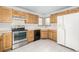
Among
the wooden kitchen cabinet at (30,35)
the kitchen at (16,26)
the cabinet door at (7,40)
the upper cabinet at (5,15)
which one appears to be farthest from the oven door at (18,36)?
the upper cabinet at (5,15)

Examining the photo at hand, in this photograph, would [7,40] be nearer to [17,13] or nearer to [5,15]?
[5,15]

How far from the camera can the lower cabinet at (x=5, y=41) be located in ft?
10.8

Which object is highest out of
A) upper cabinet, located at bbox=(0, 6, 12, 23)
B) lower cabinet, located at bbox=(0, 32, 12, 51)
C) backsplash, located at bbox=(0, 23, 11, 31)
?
upper cabinet, located at bbox=(0, 6, 12, 23)

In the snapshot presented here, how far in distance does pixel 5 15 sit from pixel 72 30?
7.93ft

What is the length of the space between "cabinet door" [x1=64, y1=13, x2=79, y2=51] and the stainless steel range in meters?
1.86

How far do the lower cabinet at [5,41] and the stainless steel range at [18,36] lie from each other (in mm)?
249

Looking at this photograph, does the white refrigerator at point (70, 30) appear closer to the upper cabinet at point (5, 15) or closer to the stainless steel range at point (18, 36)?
the stainless steel range at point (18, 36)

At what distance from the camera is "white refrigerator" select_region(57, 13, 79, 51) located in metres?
3.60

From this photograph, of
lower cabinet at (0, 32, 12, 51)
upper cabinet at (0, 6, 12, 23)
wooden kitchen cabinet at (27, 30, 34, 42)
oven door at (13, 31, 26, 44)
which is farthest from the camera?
wooden kitchen cabinet at (27, 30, 34, 42)

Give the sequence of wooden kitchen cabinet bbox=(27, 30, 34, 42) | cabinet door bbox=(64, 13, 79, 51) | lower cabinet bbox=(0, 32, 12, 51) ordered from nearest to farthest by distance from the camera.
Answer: lower cabinet bbox=(0, 32, 12, 51)
cabinet door bbox=(64, 13, 79, 51)
wooden kitchen cabinet bbox=(27, 30, 34, 42)

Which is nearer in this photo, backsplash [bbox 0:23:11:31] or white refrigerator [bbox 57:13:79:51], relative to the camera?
backsplash [bbox 0:23:11:31]

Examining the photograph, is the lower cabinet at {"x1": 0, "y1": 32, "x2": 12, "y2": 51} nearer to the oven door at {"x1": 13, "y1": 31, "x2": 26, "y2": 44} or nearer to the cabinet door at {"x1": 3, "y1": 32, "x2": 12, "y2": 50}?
the cabinet door at {"x1": 3, "y1": 32, "x2": 12, "y2": 50}

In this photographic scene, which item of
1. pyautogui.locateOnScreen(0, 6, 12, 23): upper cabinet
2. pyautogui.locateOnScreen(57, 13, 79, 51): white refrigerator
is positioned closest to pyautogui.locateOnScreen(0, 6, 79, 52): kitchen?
pyautogui.locateOnScreen(0, 6, 12, 23): upper cabinet
